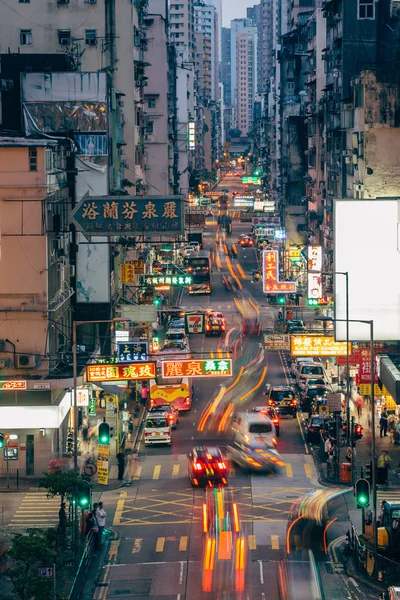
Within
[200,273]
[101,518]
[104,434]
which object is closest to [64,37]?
[200,273]

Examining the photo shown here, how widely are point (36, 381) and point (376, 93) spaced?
3032cm

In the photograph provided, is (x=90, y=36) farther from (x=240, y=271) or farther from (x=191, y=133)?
(x=191, y=133)

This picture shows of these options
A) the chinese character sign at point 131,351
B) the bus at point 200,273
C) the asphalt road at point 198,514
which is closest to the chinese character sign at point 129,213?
the asphalt road at point 198,514

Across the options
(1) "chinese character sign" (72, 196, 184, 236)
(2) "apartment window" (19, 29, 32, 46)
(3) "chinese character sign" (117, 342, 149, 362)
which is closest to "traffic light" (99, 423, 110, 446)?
(3) "chinese character sign" (117, 342, 149, 362)

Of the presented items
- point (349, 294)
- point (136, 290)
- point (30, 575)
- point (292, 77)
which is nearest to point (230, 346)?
point (136, 290)

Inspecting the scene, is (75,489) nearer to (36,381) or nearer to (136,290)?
(36,381)

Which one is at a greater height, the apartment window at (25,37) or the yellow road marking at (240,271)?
the apartment window at (25,37)

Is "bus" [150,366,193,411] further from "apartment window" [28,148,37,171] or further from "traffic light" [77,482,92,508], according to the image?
"traffic light" [77,482,92,508]

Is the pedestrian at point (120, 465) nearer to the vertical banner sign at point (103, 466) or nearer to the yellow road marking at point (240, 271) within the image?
the vertical banner sign at point (103, 466)

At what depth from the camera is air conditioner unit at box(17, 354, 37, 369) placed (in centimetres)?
5603

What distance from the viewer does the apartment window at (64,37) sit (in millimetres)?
83419

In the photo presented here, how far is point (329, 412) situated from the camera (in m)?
62.9

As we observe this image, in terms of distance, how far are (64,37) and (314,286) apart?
80.8 ft

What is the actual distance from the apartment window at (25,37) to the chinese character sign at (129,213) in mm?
43824
